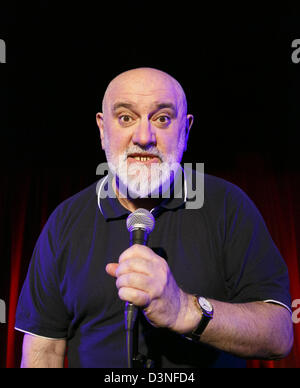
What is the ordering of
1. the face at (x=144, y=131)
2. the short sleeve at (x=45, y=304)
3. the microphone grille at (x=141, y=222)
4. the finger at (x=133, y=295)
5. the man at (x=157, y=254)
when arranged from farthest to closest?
1. the short sleeve at (x=45, y=304)
2. the face at (x=144, y=131)
3. the man at (x=157, y=254)
4. the microphone grille at (x=141, y=222)
5. the finger at (x=133, y=295)

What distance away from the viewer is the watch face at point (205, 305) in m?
1.18

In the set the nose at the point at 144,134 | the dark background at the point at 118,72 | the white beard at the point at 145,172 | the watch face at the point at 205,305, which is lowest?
the watch face at the point at 205,305

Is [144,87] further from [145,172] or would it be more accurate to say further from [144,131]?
[145,172]

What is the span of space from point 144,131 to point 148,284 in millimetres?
677

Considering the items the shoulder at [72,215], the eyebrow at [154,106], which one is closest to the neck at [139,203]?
the shoulder at [72,215]

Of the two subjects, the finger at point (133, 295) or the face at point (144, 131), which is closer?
the finger at point (133, 295)

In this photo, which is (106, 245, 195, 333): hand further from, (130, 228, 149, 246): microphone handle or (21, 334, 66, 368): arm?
(21, 334, 66, 368): arm

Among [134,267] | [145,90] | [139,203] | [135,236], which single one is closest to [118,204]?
[139,203]

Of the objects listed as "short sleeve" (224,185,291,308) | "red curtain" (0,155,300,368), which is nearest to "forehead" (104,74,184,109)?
"short sleeve" (224,185,291,308)

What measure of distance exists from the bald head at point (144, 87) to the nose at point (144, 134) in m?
0.12

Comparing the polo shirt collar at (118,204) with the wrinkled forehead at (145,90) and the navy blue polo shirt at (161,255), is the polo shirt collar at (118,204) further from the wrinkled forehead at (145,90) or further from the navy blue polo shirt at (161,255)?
the wrinkled forehead at (145,90)
